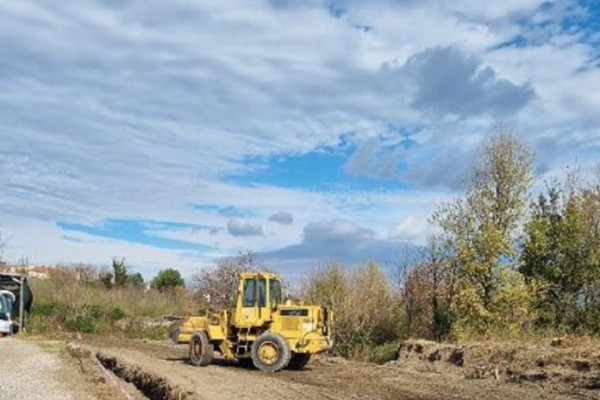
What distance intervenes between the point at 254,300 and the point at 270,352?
78.3 inches

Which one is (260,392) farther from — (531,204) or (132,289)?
(132,289)

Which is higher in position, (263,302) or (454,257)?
(454,257)

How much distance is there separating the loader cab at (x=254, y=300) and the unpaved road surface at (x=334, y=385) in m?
1.69

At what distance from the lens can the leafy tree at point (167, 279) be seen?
9660 cm

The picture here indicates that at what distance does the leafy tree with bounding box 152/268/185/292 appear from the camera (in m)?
96.6

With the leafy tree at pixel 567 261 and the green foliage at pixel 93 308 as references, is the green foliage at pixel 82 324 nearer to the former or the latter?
the green foliage at pixel 93 308

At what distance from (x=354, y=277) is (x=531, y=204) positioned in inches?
425

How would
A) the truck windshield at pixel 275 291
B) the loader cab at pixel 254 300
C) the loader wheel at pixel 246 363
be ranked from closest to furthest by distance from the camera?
the loader cab at pixel 254 300, the truck windshield at pixel 275 291, the loader wheel at pixel 246 363

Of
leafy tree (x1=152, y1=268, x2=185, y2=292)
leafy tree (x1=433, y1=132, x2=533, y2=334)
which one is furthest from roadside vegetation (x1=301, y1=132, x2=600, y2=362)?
leafy tree (x1=152, y1=268, x2=185, y2=292)

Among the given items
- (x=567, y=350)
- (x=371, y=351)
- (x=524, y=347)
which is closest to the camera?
(x=567, y=350)

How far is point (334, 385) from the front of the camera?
21672mm

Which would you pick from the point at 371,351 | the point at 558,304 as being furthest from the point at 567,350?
the point at 558,304

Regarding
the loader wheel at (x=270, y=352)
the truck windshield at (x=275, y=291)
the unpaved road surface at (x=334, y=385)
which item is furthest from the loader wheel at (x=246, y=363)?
the truck windshield at (x=275, y=291)

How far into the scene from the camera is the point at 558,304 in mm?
42219
